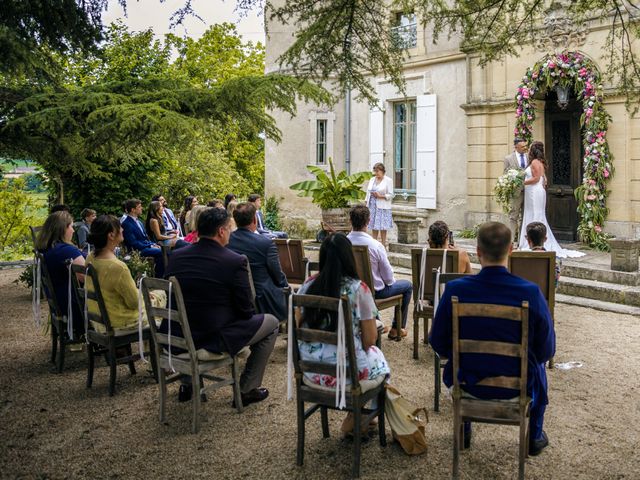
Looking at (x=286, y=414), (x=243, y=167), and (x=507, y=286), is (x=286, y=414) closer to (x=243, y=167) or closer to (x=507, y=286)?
(x=507, y=286)

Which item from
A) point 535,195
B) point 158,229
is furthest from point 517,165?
point 158,229

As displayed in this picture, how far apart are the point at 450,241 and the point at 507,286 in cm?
279

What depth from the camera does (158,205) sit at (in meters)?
9.01

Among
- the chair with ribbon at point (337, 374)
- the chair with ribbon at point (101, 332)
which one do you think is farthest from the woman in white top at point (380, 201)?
the chair with ribbon at point (337, 374)

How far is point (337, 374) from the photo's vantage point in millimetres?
3416

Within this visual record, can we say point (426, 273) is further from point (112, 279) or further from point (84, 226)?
point (84, 226)

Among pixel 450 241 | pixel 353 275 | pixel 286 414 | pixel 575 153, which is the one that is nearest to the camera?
pixel 353 275

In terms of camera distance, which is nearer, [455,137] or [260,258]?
[260,258]

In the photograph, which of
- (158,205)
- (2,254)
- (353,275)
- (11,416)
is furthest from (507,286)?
(2,254)

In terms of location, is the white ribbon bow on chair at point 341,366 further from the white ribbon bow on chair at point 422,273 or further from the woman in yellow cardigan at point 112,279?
the white ribbon bow on chair at point 422,273

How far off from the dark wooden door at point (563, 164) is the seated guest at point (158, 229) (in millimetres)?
6662

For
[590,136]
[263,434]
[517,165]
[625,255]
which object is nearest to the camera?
[263,434]

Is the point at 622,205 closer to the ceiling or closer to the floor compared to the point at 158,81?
closer to the floor

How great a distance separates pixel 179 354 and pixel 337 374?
4.35ft
